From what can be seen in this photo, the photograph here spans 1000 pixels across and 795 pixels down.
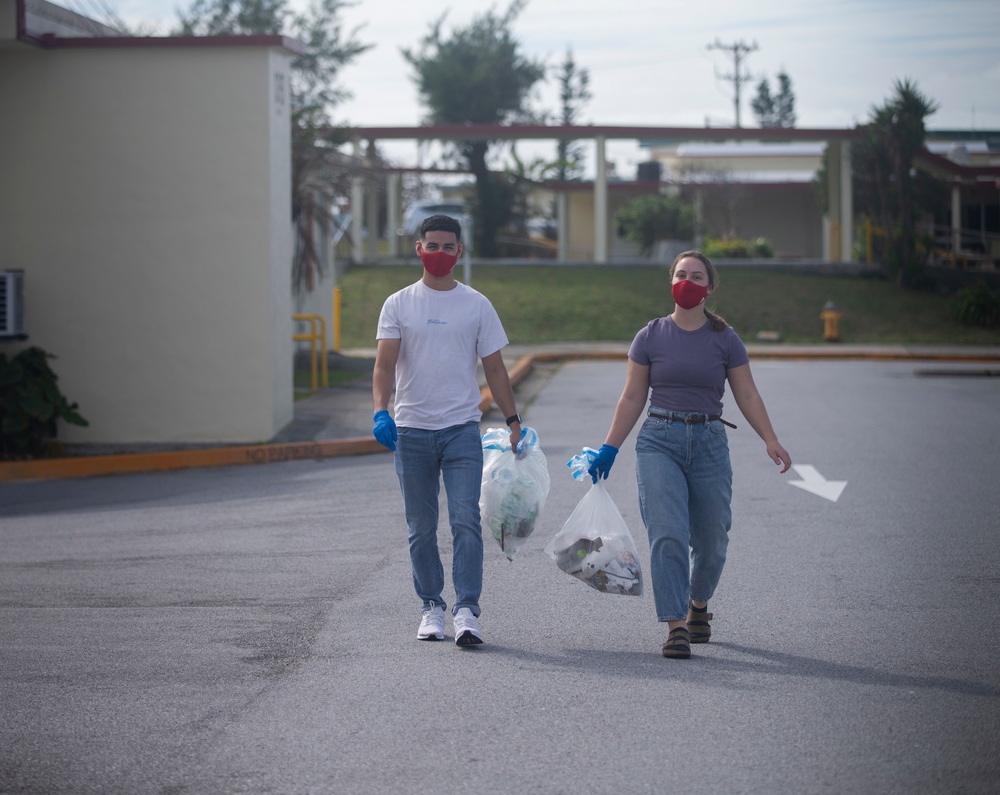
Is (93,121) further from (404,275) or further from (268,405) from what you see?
(404,275)

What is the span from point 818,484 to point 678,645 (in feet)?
17.0

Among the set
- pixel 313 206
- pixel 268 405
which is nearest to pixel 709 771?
pixel 268 405

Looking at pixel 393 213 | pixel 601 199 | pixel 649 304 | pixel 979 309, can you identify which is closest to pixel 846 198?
pixel 601 199

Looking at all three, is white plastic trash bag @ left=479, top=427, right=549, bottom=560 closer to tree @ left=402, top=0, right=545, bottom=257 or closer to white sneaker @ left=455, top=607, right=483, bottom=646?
white sneaker @ left=455, top=607, right=483, bottom=646

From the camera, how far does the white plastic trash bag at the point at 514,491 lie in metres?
6.45

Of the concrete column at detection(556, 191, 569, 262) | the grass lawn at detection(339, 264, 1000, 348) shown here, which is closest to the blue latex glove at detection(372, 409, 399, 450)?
the grass lawn at detection(339, 264, 1000, 348)

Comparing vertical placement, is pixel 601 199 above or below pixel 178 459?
Answer: above

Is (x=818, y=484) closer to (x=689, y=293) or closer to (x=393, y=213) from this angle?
(x=689, y=293)

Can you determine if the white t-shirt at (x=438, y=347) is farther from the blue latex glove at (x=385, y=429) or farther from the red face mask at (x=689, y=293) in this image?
the red face mask at (x=689, y=293)

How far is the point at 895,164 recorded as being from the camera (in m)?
34.9

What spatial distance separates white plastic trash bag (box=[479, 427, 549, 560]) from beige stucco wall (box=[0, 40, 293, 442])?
295 inches

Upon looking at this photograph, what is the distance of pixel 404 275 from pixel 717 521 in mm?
28756

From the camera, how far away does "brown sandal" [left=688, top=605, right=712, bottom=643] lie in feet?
19.9

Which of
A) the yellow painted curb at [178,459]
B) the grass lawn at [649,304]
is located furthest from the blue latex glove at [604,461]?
the grass lawn at [649,304]
